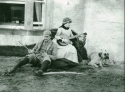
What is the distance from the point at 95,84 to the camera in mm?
6363

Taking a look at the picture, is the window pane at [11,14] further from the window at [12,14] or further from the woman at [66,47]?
the woman at [66,47]

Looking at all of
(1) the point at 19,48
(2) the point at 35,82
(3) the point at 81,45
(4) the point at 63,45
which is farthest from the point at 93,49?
(2) the point at 35,82

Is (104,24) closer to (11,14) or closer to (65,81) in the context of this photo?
(65,81)

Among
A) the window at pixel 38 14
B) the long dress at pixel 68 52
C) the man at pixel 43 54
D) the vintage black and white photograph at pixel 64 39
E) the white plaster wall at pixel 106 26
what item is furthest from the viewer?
the window at pixel 38 14

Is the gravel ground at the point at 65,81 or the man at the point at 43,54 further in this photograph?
the man at the point at 43,54

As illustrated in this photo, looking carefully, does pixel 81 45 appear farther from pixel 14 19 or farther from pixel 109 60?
pixel 14 19

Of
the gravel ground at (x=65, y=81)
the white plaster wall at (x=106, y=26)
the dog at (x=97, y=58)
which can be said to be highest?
the white plaster wall at (x=106, y=26)

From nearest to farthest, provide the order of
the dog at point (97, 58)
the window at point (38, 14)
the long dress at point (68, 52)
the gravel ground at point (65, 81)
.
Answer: the gravel ground at point (65, 81)
the long dress at point (68, 52)
the dog at point (97, 58)
the window at point (38, 14)

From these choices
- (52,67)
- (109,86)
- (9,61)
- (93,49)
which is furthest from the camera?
(93,49)

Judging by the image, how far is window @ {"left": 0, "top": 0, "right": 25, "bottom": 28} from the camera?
969 centimetres

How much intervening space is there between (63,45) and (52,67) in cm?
83

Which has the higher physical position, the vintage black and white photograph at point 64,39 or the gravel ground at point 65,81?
the vintage black and white photograph at point 64,39

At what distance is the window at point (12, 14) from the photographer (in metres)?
9.69

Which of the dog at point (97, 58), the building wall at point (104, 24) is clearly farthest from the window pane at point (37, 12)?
the dog at point (97, 58)
